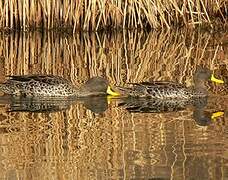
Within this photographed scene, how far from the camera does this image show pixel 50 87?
9.77m

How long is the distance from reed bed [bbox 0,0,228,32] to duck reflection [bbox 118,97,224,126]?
651 cm

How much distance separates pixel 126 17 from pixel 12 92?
283 inches

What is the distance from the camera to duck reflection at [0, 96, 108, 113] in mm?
9031

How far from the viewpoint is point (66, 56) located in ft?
43.8

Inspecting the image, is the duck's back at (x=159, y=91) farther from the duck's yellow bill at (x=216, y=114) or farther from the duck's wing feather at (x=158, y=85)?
the duck's yellow bill at (x=216, y=114)

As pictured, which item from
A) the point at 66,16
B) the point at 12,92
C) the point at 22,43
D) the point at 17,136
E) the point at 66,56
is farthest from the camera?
the point at 66,16

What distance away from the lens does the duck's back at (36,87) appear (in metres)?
9.77

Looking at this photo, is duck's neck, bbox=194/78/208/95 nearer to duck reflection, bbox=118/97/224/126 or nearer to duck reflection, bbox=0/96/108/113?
duck reflection, bbox=118/97/224/126

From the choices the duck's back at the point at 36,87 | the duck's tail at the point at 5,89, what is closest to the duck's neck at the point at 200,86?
the duck's back at the point at 36,87

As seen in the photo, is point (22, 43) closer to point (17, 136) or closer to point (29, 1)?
point (29, 1)

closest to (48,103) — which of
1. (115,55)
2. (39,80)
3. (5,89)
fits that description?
(39,80)

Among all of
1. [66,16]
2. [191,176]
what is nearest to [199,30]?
[66,16]

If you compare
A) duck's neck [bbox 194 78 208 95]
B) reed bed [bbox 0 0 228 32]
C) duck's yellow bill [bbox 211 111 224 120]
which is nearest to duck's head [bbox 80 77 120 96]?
duck's neck [bbox 194 78 208 95]

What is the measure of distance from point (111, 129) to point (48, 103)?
1.73 metres
